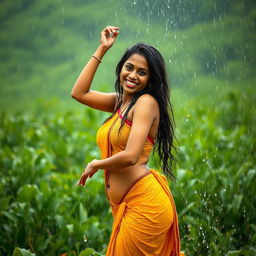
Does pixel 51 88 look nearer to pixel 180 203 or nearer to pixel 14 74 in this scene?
pixel 14 74

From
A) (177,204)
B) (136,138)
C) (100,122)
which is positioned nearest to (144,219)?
(136,138)

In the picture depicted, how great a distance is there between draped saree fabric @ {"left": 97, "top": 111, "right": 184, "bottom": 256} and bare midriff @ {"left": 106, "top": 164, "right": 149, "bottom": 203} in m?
0.02

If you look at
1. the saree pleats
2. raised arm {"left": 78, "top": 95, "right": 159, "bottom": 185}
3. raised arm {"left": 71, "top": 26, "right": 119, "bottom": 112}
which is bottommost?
the saree pleats

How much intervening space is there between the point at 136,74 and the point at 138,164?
0.53 meters

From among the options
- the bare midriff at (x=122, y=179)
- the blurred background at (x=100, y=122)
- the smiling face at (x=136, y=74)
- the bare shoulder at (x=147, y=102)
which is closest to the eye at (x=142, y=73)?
the smiling face at (x=136, y=74)

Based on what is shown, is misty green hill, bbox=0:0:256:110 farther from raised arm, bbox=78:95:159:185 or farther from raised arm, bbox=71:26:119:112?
raised arm, bbox=78:95:159:185

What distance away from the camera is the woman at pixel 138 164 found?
11.4ft

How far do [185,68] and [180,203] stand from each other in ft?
39.6

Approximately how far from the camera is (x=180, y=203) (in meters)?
5.65

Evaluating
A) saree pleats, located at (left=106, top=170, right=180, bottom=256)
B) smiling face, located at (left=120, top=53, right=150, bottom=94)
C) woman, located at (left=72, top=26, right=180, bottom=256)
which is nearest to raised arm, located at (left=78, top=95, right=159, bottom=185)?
woman, located at (left=72, top=26, right=180, bottom=256)

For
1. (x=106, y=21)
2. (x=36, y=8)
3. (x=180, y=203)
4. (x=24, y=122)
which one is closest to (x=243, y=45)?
(x=106, y=21)

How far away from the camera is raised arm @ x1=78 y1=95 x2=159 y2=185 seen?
3.38 m

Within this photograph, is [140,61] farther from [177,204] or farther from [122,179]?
[177,204]

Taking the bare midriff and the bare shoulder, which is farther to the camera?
the bare midriff
